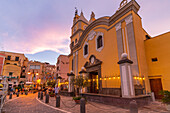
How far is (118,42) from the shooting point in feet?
36.8

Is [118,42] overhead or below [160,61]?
overhead

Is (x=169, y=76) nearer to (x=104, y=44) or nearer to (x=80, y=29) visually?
(x=104, y=44)

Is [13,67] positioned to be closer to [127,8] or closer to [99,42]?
[99,42]

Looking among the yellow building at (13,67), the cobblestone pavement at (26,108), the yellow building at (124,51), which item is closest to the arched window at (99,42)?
the yellow building at (124,51)

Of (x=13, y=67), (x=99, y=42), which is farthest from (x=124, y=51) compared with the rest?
(x=13, y=67)

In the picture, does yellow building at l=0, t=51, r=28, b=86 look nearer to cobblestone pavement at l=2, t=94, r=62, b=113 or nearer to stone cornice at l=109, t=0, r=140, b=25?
cobblestone pavement at l=2, t=94, r=62, b=113

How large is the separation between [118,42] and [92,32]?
5305 mm

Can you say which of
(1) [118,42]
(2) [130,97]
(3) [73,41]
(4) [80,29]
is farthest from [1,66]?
(2) [130,97]

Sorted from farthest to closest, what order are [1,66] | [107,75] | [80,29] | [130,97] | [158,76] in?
[1,66], [80,29], [107,75], [158,76], [130,97]

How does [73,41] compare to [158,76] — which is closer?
[158,76]

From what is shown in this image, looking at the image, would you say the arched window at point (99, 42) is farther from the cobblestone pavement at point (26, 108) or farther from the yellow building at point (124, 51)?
the cobblestone pavement at point (26, 108)

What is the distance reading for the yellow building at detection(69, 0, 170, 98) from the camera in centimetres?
941

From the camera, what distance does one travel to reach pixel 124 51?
10500 millimetres

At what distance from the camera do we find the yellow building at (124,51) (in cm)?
941
